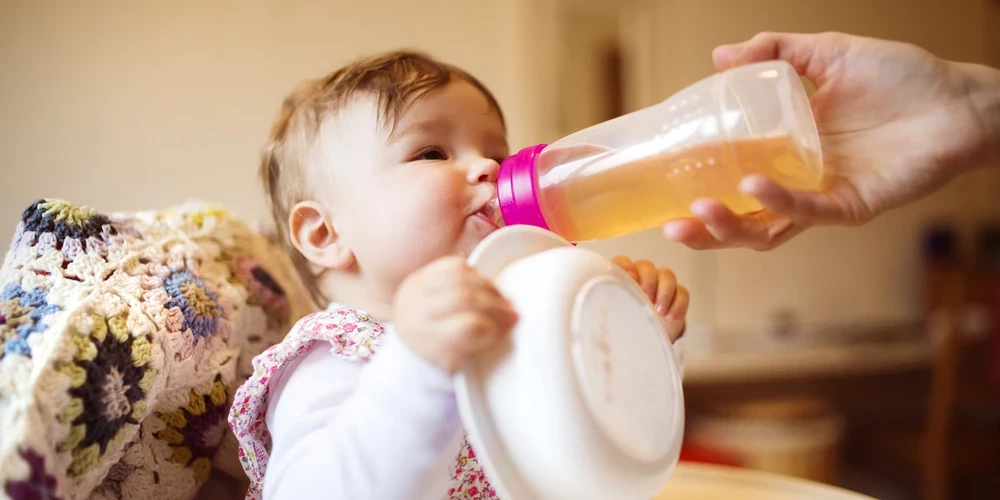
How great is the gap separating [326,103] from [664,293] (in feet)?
1.61

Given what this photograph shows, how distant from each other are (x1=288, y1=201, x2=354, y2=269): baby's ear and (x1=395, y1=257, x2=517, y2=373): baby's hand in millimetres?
354

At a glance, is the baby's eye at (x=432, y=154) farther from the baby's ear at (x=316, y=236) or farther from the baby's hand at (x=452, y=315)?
the baby's hand at (x=452, y=315)

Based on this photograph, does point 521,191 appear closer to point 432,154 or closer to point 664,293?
point 432,154

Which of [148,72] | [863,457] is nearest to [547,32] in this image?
[148,72]

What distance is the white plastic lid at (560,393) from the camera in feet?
1.70

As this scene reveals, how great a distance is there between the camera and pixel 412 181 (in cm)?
82

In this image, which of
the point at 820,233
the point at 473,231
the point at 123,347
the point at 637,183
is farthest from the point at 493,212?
the point at 820,233

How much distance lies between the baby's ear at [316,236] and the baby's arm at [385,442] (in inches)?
11.1

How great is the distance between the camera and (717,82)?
0.76m

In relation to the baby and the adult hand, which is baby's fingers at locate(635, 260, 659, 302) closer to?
the baby

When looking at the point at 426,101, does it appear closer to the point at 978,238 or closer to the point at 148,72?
the point at 148,72

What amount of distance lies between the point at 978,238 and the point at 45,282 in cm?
358

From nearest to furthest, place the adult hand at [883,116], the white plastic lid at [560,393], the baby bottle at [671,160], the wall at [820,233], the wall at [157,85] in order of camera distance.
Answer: the white plastic lid at [560,393]
the baby bottle at [671,160]
the adult hand at [883,116]
the wall at [157,85]
the wall at [820,233]

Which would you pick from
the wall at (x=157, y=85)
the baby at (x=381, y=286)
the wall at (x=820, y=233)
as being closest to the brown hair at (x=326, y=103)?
the baby at (x=381, y=286)
